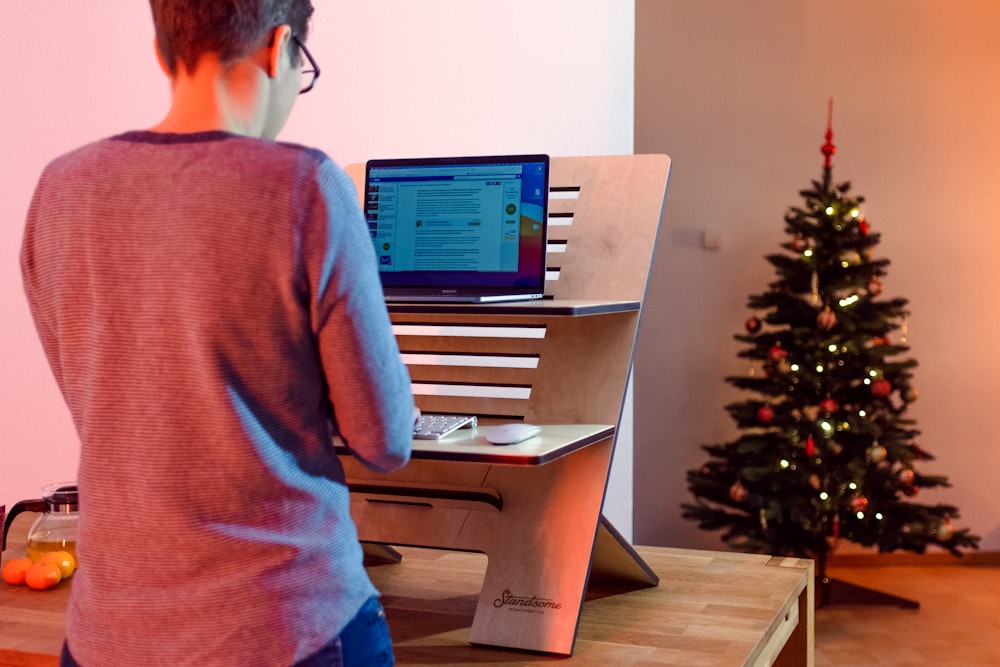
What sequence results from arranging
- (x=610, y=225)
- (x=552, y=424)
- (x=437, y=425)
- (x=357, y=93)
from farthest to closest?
1. (x=357, y=93)
2. (x=610, y=225)
3. (x=552, y=424)
4. (x=437, y=425)

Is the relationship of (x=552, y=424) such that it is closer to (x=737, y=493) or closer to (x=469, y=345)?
(x=469, y=345)

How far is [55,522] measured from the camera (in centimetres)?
211

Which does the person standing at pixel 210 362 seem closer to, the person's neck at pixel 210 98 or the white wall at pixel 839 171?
the person's neck at pixel 210 98

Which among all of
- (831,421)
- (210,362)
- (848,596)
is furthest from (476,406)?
(848,596)

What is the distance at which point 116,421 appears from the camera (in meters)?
0.95

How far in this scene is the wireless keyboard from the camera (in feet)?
5.34

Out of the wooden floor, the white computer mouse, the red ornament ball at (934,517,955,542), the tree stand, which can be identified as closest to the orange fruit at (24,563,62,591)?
the white computer mouse

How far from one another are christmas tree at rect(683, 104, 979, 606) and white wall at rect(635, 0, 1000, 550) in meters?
0.82

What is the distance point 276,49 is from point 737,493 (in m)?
3.61

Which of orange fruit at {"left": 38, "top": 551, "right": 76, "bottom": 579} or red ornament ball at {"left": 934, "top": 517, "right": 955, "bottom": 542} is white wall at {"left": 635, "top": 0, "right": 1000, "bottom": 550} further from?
orange fruit at {"left": 38, "top": 551, "right": 76, "bottom": 579}

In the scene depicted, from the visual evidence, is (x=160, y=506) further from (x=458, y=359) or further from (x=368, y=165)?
(x=458, y=359)

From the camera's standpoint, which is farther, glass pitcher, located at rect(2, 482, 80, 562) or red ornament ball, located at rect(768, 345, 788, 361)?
red ornament ball, located at rect(768, 345, 788, 361)

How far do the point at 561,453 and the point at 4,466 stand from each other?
1.86 m

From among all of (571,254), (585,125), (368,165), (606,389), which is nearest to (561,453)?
(606,389)
